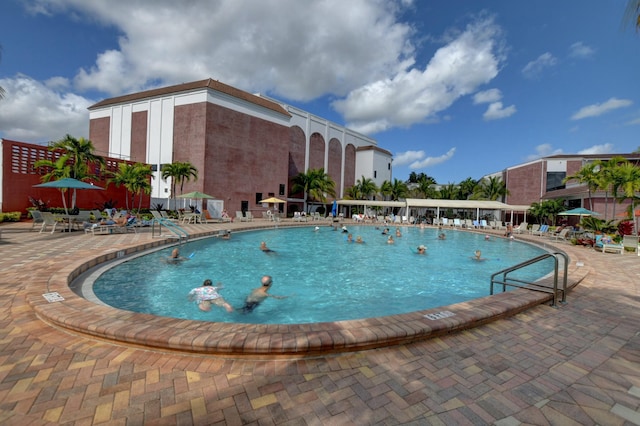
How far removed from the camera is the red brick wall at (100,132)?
102ft

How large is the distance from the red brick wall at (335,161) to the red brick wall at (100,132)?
2567cm

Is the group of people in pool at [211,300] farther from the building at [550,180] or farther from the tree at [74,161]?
the building at [550,180]

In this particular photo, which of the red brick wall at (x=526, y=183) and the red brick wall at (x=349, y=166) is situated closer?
the red brick wall at (x=526, y=183)

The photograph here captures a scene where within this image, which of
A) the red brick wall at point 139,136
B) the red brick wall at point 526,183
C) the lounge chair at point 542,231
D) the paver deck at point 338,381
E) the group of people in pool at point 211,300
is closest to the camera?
the paver deck at point 338,381

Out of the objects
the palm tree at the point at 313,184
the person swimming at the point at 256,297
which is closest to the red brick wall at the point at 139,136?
the palm tree at the point at 313,184

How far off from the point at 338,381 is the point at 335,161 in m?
40.9

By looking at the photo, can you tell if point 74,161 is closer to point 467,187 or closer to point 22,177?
point 22,177

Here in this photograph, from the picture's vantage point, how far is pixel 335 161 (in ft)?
139

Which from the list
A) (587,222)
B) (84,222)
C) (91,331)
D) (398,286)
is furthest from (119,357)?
(587,222)

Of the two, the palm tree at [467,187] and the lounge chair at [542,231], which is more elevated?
the palm tree at [467,187]

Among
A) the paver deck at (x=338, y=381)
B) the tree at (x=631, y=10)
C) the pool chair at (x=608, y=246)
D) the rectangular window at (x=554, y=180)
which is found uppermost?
the rectangular window at (x=554, y=180)

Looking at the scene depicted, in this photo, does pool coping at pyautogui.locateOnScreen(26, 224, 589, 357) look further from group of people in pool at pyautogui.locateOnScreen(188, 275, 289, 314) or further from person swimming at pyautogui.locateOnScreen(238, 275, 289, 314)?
person swimming at pyautogui.locateOnScreen(238, 275, 289, 314)

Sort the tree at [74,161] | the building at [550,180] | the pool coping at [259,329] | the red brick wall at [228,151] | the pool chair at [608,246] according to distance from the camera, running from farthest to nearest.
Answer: the red brick wall at [228,151] → the building at [550,180] → the tree at [74,161] → the pool chair at [608,246] → the pool coping at [259,329]

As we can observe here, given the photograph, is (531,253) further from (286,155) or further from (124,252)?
(286,155)
